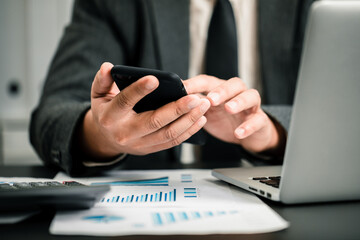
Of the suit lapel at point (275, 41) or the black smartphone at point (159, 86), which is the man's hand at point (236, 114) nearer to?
the black smartphone at point (159, 86)

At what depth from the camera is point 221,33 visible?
0.91m

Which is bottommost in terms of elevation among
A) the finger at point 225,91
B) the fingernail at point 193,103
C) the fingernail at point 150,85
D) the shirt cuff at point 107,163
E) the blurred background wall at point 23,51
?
the blurred background wall at point 23,51

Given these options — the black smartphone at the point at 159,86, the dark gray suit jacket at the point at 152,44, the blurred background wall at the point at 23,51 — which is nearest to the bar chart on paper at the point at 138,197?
the black smartphone at the point at 159,86

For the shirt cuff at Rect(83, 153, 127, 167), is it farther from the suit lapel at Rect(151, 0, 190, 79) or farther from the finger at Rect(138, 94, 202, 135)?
the suit lapel at Rect(151, 0, 190, 79)

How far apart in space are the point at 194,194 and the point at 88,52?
0.59 meters

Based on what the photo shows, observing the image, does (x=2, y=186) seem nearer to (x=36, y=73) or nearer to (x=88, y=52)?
(x=88, y=52)

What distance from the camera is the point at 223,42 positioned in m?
0.91

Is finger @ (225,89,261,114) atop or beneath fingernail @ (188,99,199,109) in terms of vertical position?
beneath

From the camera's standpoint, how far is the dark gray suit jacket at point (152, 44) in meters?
0.90

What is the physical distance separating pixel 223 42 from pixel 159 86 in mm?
532

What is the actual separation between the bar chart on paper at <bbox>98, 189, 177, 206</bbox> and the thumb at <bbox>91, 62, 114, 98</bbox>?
126mm

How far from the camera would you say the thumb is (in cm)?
44

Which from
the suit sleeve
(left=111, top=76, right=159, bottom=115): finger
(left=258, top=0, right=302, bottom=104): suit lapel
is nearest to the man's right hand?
(left=111, top=76, right=159, bottom=115): finger

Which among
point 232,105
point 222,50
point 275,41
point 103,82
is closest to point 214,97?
point 232,105
